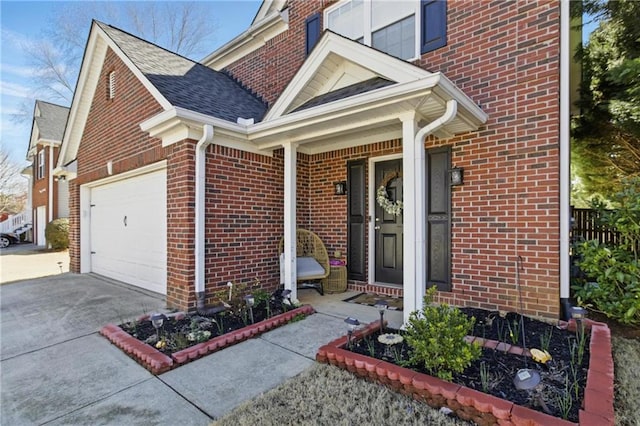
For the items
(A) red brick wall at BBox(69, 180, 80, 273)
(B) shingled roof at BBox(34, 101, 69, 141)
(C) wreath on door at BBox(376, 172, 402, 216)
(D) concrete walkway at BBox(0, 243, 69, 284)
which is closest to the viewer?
(C) wreath on door at BBox(376, 172, 402, 216)

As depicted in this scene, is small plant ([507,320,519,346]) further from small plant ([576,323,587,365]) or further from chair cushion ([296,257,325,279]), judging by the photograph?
chair cushion ([296,257,325,279])

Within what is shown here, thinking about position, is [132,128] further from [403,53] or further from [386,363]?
[386,363]

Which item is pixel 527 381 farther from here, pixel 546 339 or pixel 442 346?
pixel 546 339

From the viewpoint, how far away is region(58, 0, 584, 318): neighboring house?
374 cm

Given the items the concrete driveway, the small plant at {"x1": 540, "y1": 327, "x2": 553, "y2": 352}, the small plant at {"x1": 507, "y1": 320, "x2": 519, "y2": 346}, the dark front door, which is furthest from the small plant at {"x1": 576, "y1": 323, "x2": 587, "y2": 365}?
the dark front door

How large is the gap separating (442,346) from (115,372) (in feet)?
Result: 9.24

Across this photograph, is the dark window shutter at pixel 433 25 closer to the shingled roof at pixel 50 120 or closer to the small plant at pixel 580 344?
the small plant at pixel 580 344

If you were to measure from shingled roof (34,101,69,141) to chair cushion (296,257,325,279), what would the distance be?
16.7 metres

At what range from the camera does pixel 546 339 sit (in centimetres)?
303

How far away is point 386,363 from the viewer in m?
2.60

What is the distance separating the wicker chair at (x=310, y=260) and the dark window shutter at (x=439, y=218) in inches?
67.3

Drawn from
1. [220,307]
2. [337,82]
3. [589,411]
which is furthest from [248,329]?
[337,82]

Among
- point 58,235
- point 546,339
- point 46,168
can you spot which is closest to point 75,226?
point 58,235

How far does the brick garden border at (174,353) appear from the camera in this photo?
2.91 metres
